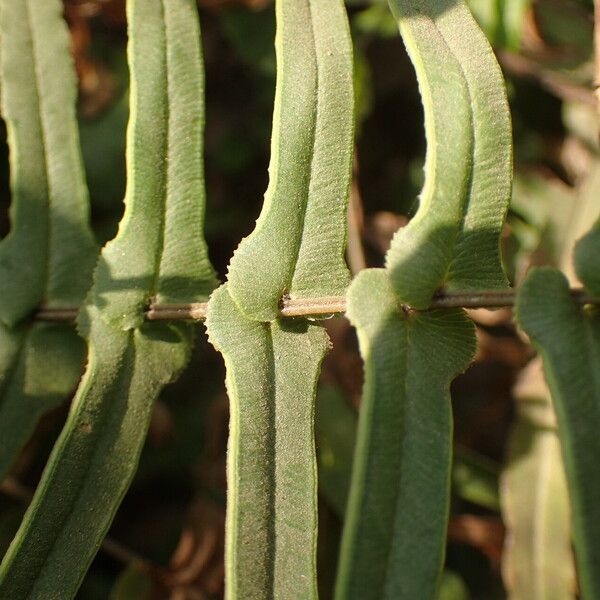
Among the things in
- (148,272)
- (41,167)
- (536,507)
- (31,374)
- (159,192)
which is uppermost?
(41,167)

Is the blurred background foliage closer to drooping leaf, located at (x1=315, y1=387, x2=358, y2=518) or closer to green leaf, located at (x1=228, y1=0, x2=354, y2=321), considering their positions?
drooping leaf, located at (x1=315, y1=387, x2=358, y2=518)

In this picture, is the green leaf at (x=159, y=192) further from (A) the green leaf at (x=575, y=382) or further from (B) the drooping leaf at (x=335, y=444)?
(B) the drooping leaf at (x=335, y=444)

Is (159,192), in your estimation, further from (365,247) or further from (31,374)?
(365,247)

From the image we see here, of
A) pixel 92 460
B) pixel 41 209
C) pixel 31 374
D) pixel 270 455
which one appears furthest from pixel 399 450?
pixel 41 209

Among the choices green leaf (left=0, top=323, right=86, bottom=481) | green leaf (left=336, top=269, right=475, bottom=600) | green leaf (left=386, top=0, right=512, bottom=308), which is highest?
green leaf (left=386, top=0, right=512, bottom=308)

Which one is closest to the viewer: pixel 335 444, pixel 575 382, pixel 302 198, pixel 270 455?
pixel 575 382

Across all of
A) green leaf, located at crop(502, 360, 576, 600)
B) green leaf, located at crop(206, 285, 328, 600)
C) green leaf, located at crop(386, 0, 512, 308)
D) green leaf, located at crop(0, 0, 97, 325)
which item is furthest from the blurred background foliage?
green leaf, located at crop(206, 285, 328, 600)
